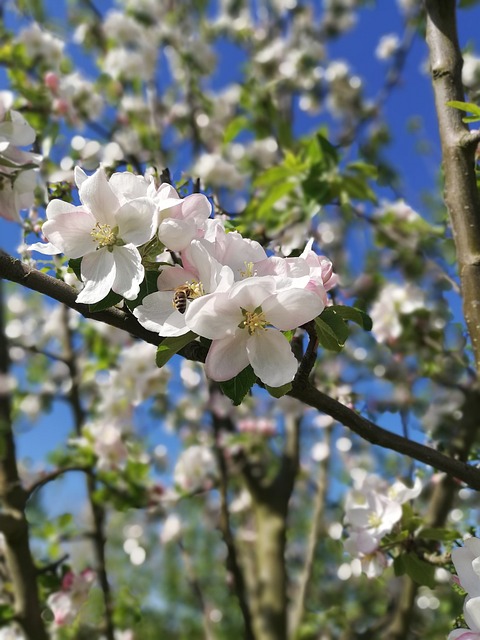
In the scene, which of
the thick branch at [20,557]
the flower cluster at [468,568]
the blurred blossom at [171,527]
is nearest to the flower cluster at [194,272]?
the flower cluster at [468,568]

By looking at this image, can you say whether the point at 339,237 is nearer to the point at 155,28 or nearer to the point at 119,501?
the point at 119,501

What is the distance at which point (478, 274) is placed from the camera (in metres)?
0.83

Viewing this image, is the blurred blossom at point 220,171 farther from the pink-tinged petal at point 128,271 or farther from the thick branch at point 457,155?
the pink-tinged petal at point 128,271

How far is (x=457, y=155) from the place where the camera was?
896mm

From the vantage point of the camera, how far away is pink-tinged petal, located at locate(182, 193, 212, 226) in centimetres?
60

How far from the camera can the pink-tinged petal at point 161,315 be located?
0.52 m

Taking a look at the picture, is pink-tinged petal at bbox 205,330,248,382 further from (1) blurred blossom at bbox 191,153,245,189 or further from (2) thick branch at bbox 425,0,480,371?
(1) blurred blossom at bbox 191,153,245,189

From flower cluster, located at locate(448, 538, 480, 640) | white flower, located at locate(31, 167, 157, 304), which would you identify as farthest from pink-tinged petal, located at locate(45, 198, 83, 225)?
flower cluster, located at locate(448, 538, 480, 640)

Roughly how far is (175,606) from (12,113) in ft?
29.4

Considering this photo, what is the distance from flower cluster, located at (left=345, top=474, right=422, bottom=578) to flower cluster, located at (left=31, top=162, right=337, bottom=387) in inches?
22.5

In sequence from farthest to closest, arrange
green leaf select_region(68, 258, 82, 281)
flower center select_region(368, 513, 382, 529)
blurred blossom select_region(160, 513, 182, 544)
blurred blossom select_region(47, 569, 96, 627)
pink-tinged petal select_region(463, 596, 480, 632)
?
1. blurred blossom select_region(160, 513, 182, 544)
2. blurred blossom select_region(47, 569, 96, 627)
3. flower center select_region(368, 513, 382, 529)
4. green leaf select_region(68, 258, 82, 281)
5. pink-tinged petal select_region(463, 596, 480, 632)

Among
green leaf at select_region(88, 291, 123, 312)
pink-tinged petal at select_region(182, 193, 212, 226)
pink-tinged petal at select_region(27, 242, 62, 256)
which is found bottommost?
green leaf at select_region(88, 291, 123, 312)

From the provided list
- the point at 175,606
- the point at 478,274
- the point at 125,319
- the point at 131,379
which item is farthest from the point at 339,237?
the point at 175,606

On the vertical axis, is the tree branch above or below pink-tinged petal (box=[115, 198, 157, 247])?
below
